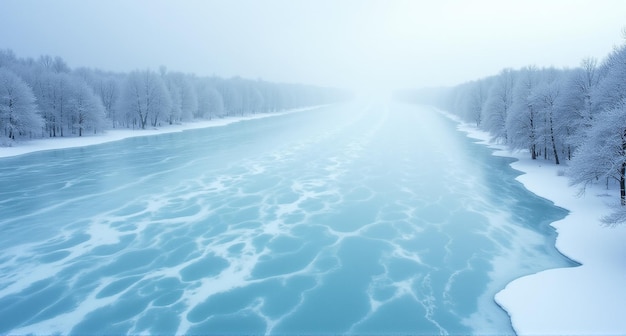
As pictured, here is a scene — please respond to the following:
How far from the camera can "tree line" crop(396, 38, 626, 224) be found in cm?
1867

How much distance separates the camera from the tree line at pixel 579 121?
61.3 ft

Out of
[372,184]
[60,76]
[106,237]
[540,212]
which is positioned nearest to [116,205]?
[106,237]

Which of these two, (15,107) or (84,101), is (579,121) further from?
(84,101)

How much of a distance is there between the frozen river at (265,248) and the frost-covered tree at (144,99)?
3769 centimetres

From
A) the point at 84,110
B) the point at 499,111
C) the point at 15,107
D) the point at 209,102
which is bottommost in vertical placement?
the point at 84,110

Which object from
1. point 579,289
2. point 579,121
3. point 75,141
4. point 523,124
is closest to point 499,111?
point 523,124

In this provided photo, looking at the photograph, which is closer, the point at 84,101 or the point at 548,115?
the point at 548,115

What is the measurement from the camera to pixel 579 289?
43.5 ft

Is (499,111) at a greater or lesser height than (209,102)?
lesser

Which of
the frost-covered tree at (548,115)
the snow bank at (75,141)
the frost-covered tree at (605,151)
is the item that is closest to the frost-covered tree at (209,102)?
the snow bank at (75,141)

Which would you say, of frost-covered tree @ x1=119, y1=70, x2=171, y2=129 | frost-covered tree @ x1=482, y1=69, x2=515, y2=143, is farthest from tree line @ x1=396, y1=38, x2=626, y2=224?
frost-covered tree @ x1=119, y1=70, x2=171, y2=129

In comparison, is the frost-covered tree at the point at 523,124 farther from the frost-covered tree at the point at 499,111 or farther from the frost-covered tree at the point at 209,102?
the frost-covered tree at the point at 209,102

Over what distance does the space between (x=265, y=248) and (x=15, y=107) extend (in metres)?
52.9

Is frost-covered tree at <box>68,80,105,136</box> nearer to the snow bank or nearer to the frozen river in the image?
the snow bank
